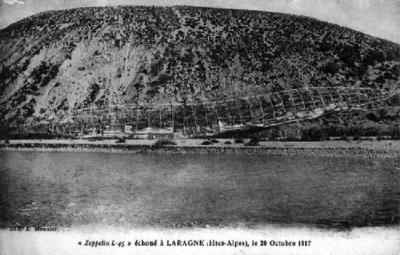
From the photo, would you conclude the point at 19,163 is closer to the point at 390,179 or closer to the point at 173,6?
the point at 390,179

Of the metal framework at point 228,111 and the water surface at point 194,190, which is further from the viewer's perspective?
the metal framework at point 228,111

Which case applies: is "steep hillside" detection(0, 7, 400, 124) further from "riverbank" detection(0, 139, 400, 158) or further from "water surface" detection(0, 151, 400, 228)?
"water surface" detection(0, 151, 400, 228)

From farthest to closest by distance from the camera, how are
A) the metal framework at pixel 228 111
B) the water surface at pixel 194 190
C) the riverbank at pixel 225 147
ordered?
the metal framework at pixel 228 111 → the riverbank at pixel 225 147 → the water surface at pixel 194 190

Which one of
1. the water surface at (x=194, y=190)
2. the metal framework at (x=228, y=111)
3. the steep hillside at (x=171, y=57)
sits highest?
the steep hillside at (x=171, y=57)

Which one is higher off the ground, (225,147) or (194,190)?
(225,147)

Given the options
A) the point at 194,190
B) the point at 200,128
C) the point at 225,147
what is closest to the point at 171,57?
the point at 200,128

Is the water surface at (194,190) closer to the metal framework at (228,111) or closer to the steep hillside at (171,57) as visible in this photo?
the metal framework at (228,111)

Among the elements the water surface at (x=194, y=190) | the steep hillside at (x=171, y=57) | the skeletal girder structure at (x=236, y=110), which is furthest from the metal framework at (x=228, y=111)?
the water surface at (x=194, y=190)

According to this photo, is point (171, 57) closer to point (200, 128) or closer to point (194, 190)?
point (200, 128)
